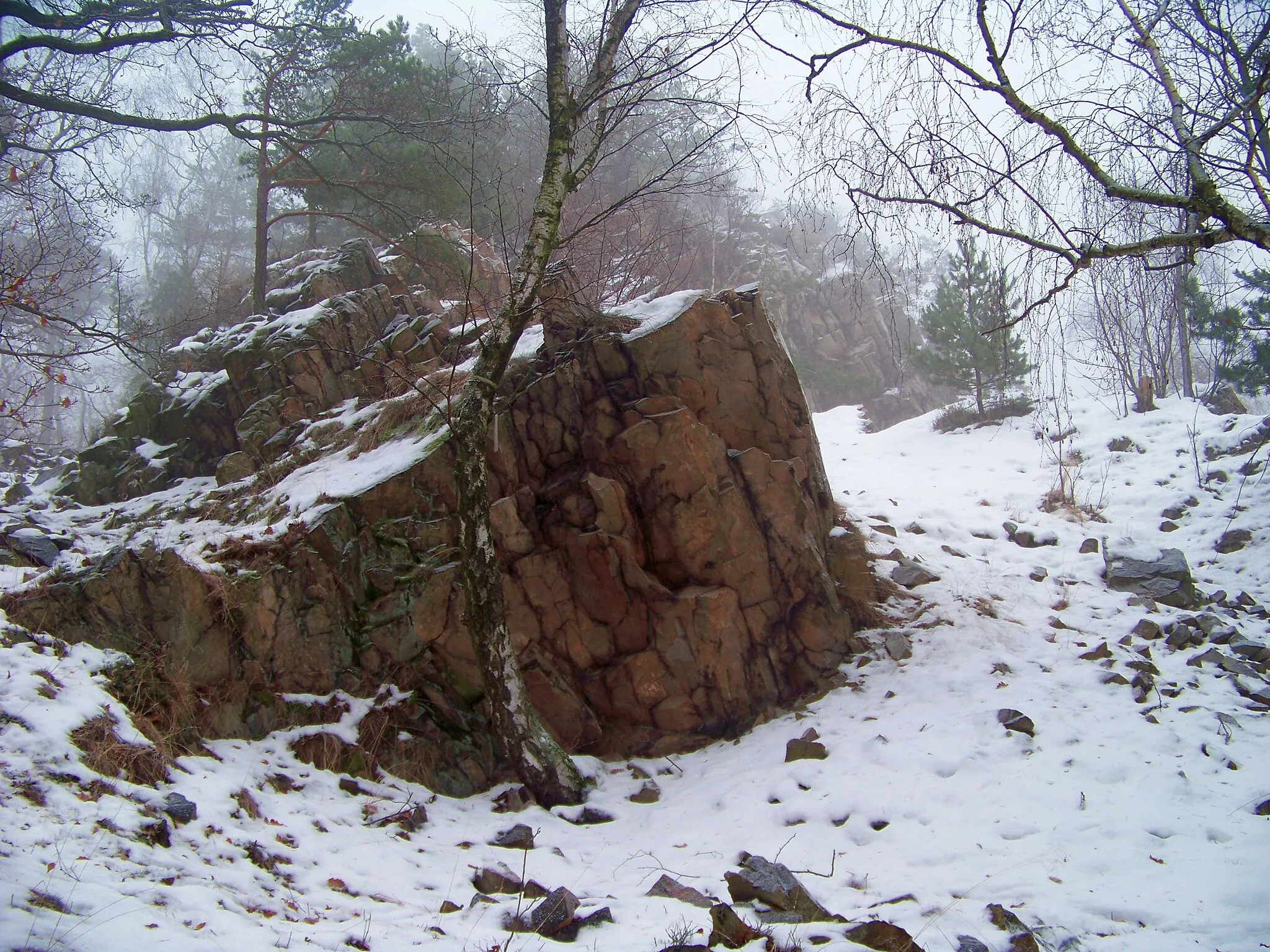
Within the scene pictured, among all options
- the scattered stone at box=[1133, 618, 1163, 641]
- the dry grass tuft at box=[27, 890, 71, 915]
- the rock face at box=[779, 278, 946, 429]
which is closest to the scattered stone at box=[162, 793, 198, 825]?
the dry grass tuft at box=[27, 890, 71, 915]

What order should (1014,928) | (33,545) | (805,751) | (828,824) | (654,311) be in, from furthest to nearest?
1. (654,311)
2. (33,545)
3. (805,751)
4. (828,824)
5. (1014,928)

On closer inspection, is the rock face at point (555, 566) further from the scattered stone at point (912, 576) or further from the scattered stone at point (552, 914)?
the scattered stone at point (552, 914)

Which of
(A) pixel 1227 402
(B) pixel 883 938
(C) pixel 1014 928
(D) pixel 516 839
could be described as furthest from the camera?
(A) pixel 1227 402

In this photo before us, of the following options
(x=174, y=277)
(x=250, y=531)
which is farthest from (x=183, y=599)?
(x=174, y=277)

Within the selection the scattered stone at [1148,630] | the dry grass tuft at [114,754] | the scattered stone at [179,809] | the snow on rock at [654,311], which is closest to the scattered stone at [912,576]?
the scattered stone at [1148,630]

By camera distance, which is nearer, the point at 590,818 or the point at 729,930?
the point at 729,930

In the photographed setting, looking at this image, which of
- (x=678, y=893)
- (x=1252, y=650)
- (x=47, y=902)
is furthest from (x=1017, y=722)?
(x=47, y=902)

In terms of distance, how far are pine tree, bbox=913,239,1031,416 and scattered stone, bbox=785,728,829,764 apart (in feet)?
48.2

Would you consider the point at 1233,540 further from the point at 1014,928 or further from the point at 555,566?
the point at 555,566

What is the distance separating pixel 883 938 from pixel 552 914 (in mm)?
1518

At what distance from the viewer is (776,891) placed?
3.58 metres

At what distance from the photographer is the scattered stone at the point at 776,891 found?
11.3 feet

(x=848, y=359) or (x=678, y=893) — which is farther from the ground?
(x=848, y=359)

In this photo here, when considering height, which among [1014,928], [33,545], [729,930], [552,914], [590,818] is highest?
[33,545]
